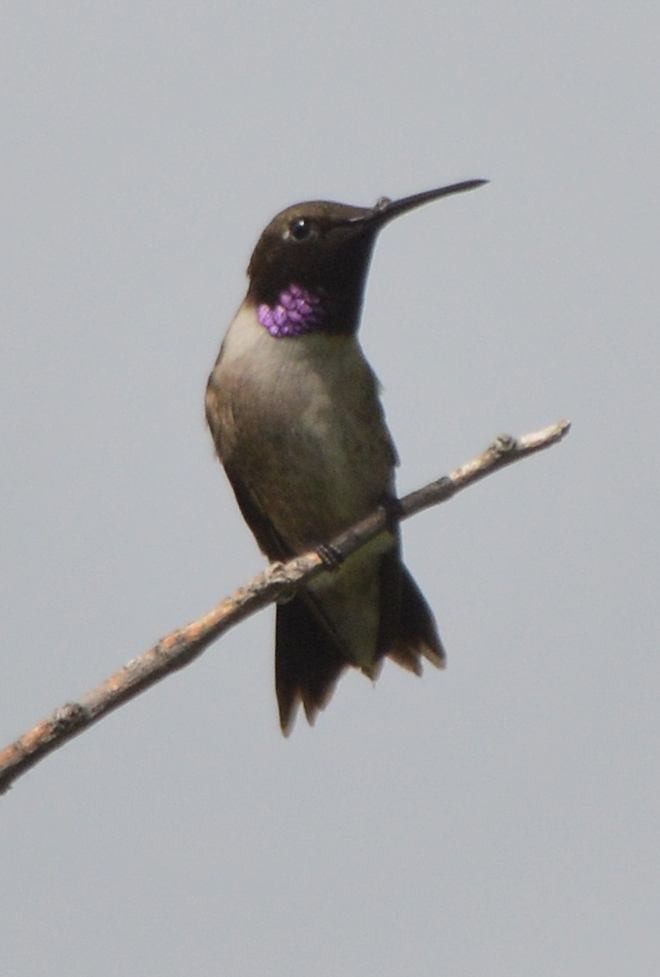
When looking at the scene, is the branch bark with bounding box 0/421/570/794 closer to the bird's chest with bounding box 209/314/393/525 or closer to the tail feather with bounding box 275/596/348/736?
the bird's chest with bounding box 209/314/393/525

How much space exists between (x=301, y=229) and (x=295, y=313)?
33 cm

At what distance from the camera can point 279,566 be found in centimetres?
531

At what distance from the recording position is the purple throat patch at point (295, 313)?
7.43 metres

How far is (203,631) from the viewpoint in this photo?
4.79 metres

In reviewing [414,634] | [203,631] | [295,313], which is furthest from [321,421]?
[203,631]

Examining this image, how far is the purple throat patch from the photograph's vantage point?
293 inches

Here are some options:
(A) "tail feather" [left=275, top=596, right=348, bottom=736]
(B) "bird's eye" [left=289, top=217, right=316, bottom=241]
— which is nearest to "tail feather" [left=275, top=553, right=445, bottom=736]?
(A) "tail feather" [left=275, top=596, right=348, bottom=736]

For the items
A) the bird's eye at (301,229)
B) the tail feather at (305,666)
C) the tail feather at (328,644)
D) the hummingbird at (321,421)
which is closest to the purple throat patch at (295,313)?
the hummingbird at (321,421)

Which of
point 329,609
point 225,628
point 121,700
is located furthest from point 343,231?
point 121,700

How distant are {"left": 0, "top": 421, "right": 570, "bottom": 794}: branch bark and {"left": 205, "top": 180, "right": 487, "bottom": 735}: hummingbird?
0.91 metres

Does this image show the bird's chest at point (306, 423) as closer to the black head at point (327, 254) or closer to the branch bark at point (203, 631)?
the black head at point (327, 254)

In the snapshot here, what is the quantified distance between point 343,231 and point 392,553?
1.30m

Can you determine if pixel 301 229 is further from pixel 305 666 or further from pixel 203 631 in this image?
pixel 203 631

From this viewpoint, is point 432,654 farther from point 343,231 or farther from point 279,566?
point 279,566
